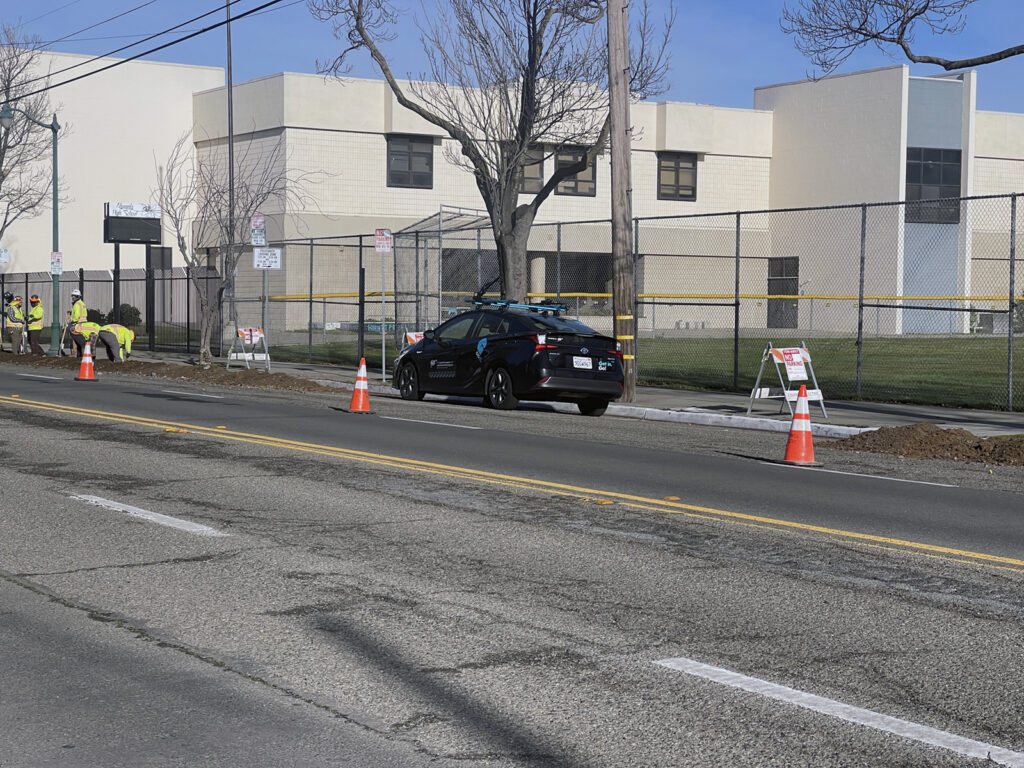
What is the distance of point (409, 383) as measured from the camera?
2227cm

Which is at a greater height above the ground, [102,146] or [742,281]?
[102,146]

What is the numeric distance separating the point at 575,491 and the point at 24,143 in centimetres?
4353

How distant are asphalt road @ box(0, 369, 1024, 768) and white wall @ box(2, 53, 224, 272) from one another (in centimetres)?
4632

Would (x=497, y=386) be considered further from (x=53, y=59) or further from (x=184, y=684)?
(x=53, y=59)

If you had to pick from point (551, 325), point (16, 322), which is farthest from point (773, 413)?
point (16, 322)

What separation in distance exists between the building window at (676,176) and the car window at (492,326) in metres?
39.0

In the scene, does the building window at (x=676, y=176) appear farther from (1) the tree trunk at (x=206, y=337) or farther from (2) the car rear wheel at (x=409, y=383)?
(2) the car rear wheel at (x=409, y=383)

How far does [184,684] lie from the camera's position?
552cm

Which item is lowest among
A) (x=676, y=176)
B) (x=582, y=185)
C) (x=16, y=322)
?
(x=16, y=322)

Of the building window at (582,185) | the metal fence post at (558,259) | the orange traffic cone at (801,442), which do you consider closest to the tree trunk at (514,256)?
the metal fence post at (558,259)

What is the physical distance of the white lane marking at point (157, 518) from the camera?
9.07m

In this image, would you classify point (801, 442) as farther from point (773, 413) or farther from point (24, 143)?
point (24, 143)

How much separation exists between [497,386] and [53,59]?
137ft

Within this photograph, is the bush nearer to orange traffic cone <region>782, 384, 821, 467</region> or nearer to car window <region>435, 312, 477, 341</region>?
car window <region>435, 312, 477, 341</region>
